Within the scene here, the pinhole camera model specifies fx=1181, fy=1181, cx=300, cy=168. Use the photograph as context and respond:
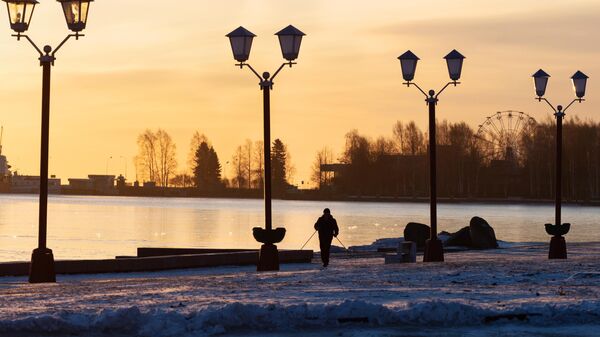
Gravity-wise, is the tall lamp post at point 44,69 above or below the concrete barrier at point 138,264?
above

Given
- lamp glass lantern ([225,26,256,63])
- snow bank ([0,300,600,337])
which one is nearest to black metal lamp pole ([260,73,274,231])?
lamp glass lantern ([225,26,256,63])

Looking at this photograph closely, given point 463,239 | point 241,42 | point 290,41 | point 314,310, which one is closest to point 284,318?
point 314,310

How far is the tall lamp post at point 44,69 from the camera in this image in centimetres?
2483

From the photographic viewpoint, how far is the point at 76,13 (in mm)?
24844

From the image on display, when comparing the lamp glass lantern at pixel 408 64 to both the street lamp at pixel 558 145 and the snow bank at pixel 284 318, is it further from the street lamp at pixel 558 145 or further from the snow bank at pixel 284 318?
the snow bank at pixel 284 318

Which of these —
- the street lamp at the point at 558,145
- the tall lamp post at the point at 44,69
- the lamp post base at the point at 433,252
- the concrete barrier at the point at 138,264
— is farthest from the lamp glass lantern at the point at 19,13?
the street lamp at the point at 558,145

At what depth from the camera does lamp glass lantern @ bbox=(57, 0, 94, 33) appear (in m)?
24.8

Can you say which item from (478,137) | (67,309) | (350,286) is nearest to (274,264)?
(350,286)

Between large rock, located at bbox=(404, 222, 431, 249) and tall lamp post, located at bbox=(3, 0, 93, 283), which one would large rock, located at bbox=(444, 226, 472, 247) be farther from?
tall lamp post, located at bbox=(3, 0, 93, 283)

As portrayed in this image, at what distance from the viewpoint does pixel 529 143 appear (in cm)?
19312

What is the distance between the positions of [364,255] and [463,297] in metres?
23.9

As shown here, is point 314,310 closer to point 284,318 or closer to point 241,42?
point 284,318

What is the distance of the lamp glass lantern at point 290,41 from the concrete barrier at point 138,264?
661cm

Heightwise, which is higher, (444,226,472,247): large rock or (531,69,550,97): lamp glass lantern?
(531,69,550,97): lamp glass lantern
